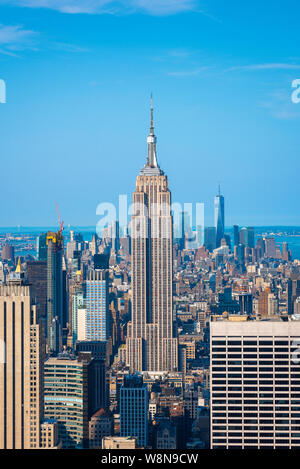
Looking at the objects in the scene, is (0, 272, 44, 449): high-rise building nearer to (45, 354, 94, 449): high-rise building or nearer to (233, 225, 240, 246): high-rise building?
(45, 354, 94, 449): high-rise building

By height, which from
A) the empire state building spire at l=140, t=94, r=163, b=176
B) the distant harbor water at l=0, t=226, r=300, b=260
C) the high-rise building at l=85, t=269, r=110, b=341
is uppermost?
the empire state building spire at l=140, t=94, r=163, b=176

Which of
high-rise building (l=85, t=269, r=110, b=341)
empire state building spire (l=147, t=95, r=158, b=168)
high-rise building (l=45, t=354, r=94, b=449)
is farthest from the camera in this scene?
high-rise building (l=85, t=269, r=110, b=341)

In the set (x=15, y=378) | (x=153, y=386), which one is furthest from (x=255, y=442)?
(x=153, y=386)

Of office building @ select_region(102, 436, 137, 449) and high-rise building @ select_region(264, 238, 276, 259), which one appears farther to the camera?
high-rise building @ select_region(264, 238, 276, 259)

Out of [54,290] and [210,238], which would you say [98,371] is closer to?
[54,290]

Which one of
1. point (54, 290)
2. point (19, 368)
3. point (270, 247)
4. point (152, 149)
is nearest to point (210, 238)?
point (270, 247)

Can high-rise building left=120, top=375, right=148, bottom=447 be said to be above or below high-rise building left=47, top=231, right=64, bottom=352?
below

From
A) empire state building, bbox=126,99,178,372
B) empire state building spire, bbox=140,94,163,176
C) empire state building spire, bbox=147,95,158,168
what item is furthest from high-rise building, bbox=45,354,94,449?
empire state building spire, bbox=140,94,163,176
